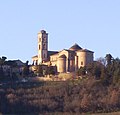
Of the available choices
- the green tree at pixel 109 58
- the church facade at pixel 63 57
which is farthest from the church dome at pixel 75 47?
the green tree at pixel 109 58

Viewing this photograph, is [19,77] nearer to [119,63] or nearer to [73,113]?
[119,63]

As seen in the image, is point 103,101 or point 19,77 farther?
point 19,77

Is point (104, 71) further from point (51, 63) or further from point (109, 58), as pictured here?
point (51, 63)

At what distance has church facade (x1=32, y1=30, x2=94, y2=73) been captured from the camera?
82500 millimetres

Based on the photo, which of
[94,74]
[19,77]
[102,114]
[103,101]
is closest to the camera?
[102,114]

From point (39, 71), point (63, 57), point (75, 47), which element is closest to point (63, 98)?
point (39, 71)

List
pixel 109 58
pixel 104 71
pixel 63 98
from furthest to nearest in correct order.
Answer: pixel 109 58, pixel 104 71, pixel 63 98

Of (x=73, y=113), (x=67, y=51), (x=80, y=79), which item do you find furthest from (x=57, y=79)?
(x=73, y=113)

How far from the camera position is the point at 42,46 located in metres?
87.9

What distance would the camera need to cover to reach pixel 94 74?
73.8m

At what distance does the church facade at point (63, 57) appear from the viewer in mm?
82500

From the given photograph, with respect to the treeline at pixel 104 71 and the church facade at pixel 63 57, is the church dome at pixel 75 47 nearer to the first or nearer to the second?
the church facade at pixel 63 57

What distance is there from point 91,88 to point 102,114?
9.01 m

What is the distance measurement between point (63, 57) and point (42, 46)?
5.43 meters
